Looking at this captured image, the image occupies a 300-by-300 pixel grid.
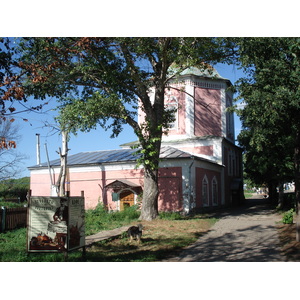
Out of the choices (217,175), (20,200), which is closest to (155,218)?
(20,200)

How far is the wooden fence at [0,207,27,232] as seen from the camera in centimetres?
1182

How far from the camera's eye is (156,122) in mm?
13898

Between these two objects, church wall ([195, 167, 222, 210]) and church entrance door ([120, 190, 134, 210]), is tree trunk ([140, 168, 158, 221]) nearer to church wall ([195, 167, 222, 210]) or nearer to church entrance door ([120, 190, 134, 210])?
church entrance door ([120, 190, 134, 210])

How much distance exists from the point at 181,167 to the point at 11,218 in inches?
347

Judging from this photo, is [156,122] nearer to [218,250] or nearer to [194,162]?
[194,162]

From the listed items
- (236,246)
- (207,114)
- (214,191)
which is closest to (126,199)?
(214,191)

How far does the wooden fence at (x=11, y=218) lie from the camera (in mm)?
11820

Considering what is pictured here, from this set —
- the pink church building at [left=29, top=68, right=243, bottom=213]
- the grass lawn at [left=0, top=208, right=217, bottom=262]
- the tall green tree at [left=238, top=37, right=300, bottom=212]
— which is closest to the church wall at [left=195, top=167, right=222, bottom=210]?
the pink church building at [left=29, top=68, right=243, bottom=213]

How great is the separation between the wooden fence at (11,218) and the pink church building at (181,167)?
5088 millimetres

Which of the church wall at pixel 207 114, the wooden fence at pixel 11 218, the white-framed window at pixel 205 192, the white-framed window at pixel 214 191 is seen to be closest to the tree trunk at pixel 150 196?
the wooden fence at pixel 11 218

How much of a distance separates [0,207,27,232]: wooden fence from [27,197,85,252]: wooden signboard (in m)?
5.73

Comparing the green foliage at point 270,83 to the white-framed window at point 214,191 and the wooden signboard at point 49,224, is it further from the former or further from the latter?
the white-framed window at point 214,191

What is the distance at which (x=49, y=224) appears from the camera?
6707 mm
